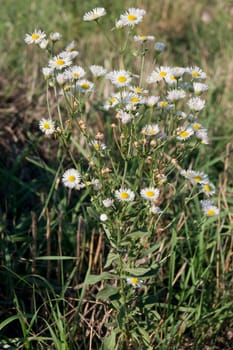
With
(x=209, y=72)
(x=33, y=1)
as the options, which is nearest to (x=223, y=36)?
(x=209, y=72)

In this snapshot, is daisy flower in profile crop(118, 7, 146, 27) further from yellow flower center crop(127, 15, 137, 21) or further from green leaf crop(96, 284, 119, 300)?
green leaf crop(96, 284, 119, 300)

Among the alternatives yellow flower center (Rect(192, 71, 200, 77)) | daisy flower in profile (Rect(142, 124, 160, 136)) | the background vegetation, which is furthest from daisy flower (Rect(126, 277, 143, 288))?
yellow flower center (Rect(192, 71, 200, 77))

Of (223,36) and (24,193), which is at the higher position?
(223,36)

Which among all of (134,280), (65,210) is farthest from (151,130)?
(65,210)

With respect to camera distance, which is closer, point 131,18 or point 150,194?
point 150,194

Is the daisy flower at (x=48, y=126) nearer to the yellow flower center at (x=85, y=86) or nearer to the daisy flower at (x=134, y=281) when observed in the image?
the yellow flower center at (x=85, y=86)

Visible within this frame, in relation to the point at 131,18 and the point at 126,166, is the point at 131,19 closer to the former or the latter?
the point at 131,18

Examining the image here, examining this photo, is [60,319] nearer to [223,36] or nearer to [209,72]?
[209,72]

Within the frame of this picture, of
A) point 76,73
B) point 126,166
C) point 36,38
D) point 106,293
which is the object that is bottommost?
point 106,293
